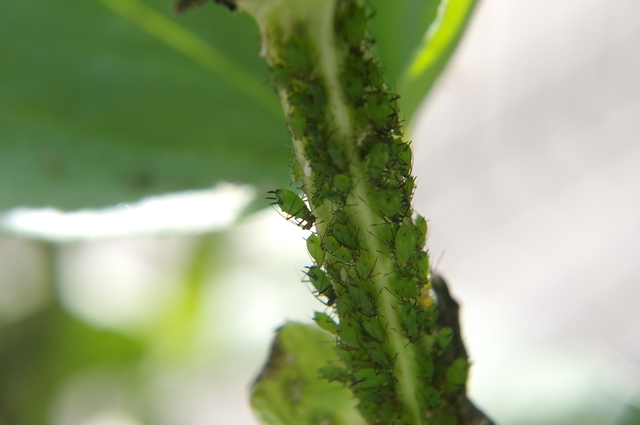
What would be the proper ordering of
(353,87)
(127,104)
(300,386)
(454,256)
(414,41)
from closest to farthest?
(353,87) < (300,386) < (414,41) < (127,104) < (454,256)

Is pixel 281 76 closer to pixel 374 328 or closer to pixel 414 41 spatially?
pixel 374 328

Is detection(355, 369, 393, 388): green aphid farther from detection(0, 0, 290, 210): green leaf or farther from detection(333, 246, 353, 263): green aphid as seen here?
detection(0, 0, 290, 210): green leaf

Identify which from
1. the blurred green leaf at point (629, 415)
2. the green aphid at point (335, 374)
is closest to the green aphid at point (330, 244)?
the green aphid at point (335, 374)

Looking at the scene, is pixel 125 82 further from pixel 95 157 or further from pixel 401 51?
pixel 401 51

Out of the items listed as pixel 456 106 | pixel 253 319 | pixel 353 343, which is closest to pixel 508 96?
pixel 456 106

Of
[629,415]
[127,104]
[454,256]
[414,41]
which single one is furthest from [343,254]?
[454,256]

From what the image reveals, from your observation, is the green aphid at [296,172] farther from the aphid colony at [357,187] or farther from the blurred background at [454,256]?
the blurred background at [454,256]
